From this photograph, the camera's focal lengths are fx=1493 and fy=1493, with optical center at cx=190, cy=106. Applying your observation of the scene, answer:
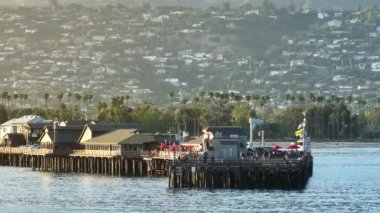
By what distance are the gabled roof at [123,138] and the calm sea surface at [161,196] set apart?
4700mm

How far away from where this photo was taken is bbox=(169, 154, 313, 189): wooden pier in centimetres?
9681

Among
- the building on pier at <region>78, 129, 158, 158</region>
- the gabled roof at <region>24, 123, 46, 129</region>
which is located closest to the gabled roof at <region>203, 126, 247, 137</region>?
the building on pier at <region>78, 129, 158, 158</region>

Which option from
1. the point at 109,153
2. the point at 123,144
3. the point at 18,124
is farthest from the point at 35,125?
the point at 123,144

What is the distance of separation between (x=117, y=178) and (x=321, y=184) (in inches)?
655

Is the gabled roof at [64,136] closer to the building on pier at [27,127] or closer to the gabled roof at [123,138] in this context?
the gabled roof at [123,138]

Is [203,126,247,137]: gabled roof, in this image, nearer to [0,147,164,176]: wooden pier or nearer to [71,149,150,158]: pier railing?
[0,147,164,176]: wooden pier

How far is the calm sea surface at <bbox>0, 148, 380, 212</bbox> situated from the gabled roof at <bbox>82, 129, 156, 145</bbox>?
4.70 metres

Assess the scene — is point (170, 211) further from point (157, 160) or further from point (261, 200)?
point (157, 160)

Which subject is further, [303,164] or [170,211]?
[303,164]

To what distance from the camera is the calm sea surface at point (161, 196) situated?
87062mm

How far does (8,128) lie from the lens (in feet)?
564

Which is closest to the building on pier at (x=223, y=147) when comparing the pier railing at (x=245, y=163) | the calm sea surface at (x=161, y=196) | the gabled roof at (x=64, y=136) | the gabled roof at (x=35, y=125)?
the calm sea surface at (x=161, y=196)

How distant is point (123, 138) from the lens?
125875 millimetres

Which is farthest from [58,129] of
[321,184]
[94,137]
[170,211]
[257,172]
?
[170,211]
